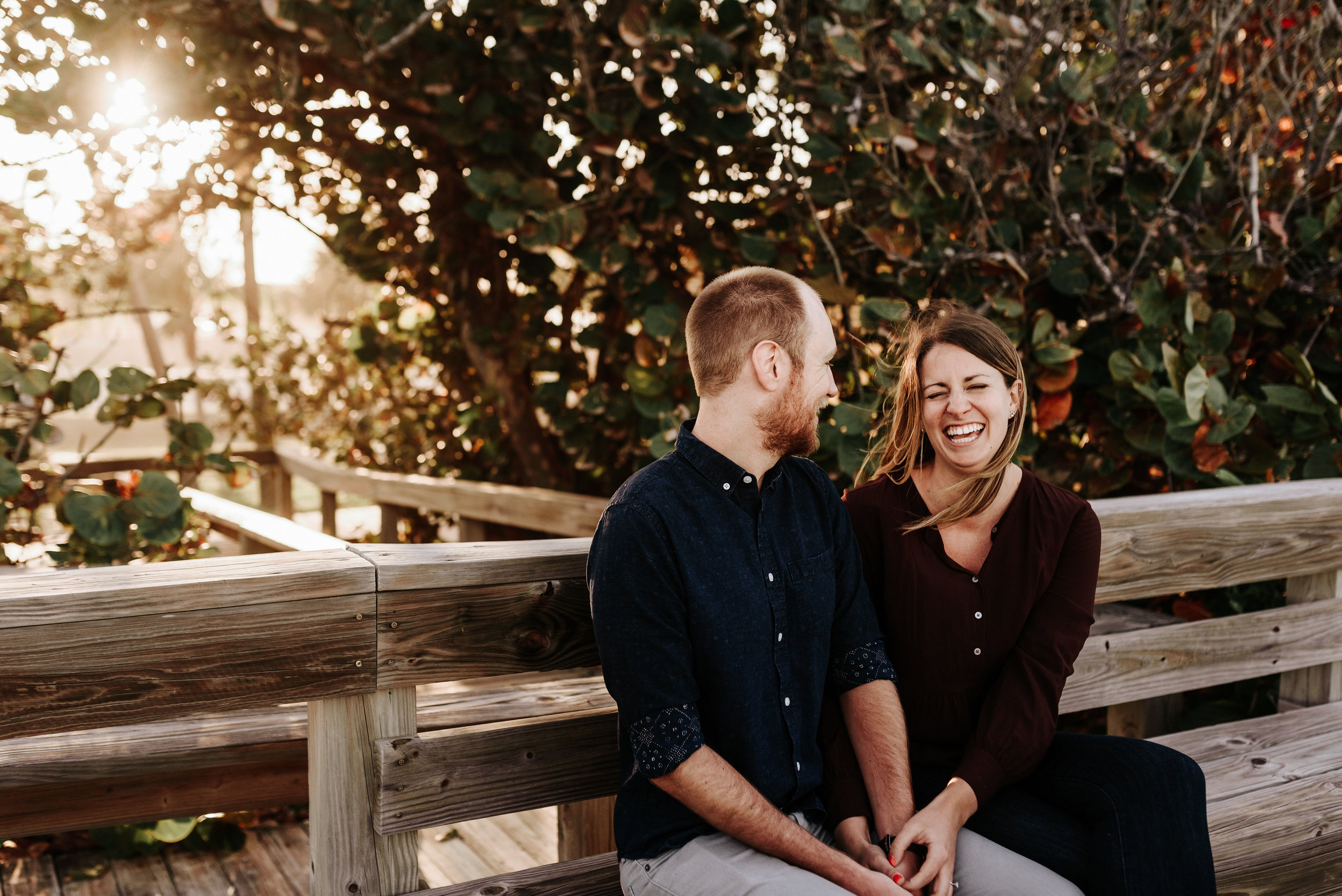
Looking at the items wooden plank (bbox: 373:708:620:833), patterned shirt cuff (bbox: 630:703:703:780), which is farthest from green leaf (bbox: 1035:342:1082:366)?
patterned shirt cuff (bbox: 630:703:703:780)

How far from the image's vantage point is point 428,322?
15.6 feet

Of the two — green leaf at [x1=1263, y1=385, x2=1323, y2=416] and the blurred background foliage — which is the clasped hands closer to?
the blurred background foliage

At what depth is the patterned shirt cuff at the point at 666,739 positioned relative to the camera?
1.34m

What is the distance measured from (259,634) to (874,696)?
2.97 ft

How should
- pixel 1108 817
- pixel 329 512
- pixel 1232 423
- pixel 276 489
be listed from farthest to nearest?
pixel 276 489 → pixel 329 512 → pixel 1232 423 → pixel 1108 817

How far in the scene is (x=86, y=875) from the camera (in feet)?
9.64

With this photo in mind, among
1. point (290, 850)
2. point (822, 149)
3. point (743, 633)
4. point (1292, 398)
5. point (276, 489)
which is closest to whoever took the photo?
point (743, 633)

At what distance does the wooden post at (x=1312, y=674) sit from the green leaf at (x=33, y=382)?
295 cm

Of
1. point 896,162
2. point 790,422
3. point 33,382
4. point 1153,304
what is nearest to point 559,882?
point 790,422

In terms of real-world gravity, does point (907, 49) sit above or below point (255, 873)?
above

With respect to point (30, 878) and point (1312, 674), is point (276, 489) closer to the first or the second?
point (30, 878)

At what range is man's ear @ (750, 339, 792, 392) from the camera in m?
1.47

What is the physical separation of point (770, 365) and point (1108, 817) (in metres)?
0.85

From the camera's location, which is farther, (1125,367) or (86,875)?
(86,875)
